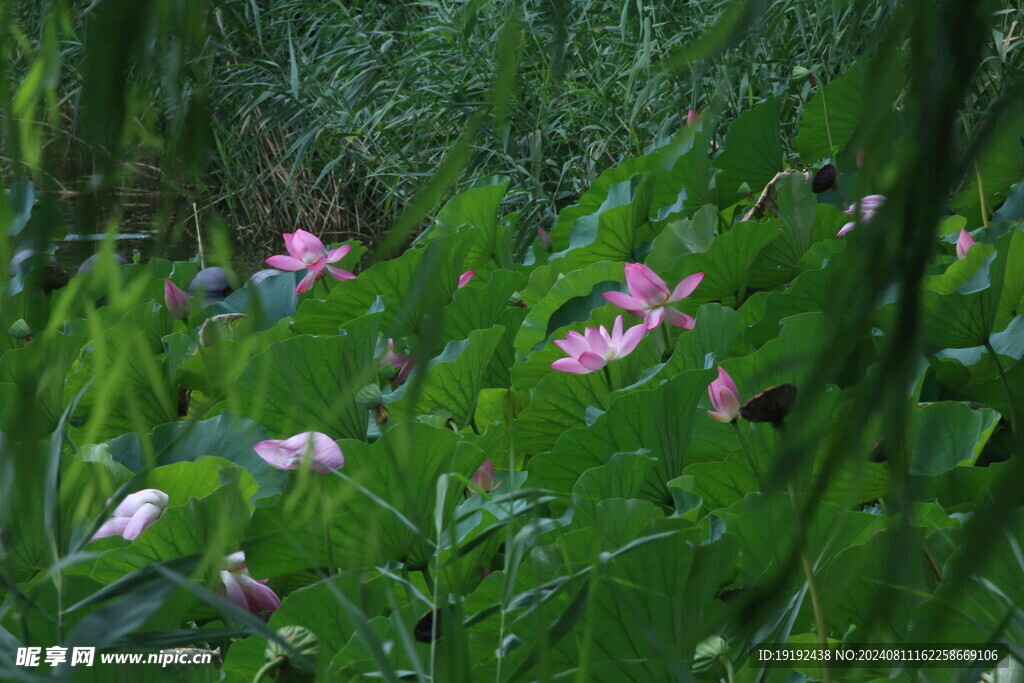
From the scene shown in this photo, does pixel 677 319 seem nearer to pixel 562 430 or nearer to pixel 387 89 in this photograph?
pixel 562 430

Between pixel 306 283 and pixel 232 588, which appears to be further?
pixel 306 283

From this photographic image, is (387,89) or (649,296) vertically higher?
(649,296)

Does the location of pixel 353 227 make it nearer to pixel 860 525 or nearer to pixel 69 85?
pixel 69 85

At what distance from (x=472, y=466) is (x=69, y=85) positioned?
3247 mm

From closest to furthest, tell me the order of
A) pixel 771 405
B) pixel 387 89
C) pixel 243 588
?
1. pixel 771 405
2. pixel 243 588
3. pixel 387 89

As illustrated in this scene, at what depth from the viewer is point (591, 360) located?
782 millimetres

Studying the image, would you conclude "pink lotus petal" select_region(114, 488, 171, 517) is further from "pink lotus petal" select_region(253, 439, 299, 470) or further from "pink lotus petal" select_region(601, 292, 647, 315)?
"pink lotus petal" select_region(601, 292, 647, 315)

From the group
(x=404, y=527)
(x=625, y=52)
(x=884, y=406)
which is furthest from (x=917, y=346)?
(x=625, y=52)

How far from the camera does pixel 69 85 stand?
338cm

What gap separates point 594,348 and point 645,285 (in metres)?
0.09

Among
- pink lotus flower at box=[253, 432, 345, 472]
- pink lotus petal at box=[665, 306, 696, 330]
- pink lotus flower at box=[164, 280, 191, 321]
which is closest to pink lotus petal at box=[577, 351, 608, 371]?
pink lotus petal at box=[665, 306, 696, 330]

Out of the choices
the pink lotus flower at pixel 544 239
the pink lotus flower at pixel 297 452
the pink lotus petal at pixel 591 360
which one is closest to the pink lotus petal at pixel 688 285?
the pink lotus petal at pixel 591 360

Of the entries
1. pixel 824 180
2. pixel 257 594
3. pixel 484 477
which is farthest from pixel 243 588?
pixel 824 180

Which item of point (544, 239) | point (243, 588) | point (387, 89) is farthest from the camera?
point (387, 89)
